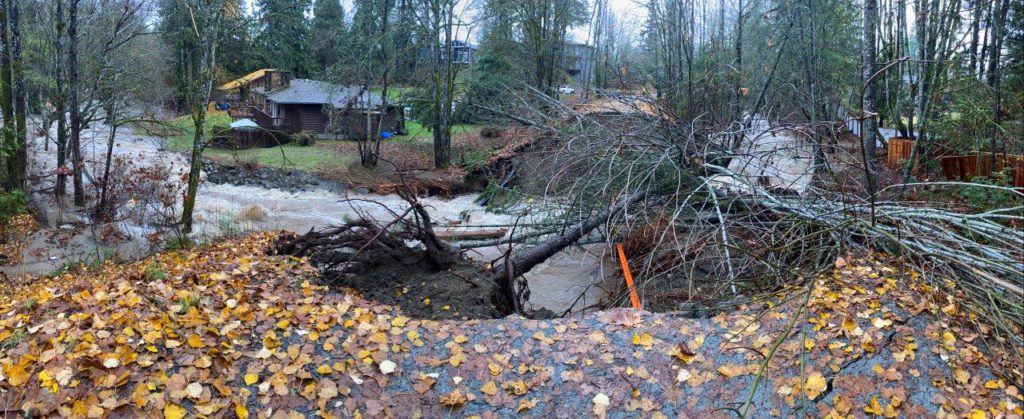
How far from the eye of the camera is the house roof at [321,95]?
86.0ft

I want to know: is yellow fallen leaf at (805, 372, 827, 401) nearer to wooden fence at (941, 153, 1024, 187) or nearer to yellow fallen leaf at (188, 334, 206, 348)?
yellow fallen leaf at (188, 334, 206, 348)

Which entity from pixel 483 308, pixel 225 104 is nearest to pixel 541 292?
pixel 483 308

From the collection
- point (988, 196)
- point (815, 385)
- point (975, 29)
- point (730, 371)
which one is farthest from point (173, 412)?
point (975, 29)

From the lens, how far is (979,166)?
387 inches

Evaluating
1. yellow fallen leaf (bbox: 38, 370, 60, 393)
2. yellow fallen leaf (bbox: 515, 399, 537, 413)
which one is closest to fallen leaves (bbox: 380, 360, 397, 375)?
yellow fallen leaf (bbox: 515, 399, 537, 413)

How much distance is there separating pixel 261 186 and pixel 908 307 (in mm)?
19088

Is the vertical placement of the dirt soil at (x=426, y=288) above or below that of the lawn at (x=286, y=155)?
below

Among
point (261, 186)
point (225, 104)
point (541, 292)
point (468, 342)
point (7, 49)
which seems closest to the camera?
point (468, 342)

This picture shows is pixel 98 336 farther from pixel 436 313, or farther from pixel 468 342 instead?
pixel 436 313

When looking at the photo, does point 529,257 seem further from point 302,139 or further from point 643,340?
point 302,139

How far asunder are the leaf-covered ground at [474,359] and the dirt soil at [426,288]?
0.96 meters

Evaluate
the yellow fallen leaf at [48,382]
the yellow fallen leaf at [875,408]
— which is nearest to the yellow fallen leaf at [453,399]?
the yellow fallen leaf at [48,382]

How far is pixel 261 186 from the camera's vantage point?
20.6 m

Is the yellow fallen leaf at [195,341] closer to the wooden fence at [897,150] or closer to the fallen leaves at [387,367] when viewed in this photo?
the fallen leaves at [387,367]
